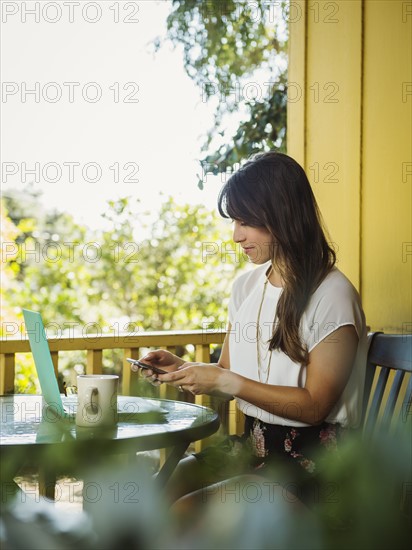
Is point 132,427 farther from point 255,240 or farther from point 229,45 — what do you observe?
point 229,45

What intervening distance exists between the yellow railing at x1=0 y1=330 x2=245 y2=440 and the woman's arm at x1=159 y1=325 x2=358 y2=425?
0.39 metres

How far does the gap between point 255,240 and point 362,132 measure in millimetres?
1073

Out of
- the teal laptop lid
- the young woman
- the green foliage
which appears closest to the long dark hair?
the young woman

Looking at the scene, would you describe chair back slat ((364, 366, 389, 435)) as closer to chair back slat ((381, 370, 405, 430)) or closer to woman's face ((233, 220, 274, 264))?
chair back slat ((381, 370, 405, 430))

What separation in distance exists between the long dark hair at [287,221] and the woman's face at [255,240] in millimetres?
17

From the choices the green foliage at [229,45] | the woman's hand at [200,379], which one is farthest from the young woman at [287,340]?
the green foliage at [229,45]

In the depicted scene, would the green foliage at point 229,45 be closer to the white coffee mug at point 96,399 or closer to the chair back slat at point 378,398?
the chair back slat at point 378,398

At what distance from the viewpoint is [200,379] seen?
4.92 ft

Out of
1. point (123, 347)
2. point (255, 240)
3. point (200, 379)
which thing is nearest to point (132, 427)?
point (200, 379)

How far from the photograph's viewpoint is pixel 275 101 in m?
3.99

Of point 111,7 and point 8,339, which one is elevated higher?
point 111,7

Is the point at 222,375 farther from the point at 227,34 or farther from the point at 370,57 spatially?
the point at 227,34

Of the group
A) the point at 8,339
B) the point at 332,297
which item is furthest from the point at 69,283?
the point at 332,297

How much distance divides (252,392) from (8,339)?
970 mm
